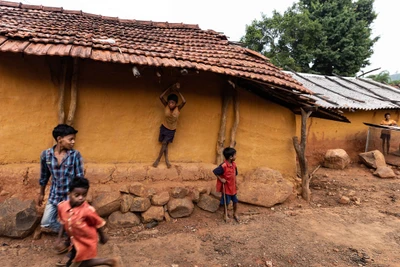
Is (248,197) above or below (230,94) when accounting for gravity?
below

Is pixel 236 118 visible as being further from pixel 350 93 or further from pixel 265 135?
pixel 350 93

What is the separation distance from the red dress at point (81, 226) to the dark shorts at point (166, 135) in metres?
2.20

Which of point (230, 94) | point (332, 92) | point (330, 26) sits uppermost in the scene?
point (330, 26)

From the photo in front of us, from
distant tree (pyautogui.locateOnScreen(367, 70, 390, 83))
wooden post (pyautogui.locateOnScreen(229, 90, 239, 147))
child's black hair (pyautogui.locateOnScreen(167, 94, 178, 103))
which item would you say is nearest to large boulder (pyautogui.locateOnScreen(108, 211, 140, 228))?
child's black hair (pyautogui.locateOnScreen(167, 94, 178, 103))

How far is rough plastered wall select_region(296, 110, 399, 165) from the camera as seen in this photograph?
910 cm

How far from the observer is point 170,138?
4648 mm

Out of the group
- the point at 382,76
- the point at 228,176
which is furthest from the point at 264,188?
the point at 382,76

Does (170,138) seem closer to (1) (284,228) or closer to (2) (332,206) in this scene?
(1) (284,228)

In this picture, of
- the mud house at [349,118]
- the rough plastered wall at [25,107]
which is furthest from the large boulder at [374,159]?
the rough plastered wall at [25,107]

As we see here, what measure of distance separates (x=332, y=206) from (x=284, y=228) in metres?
1.85

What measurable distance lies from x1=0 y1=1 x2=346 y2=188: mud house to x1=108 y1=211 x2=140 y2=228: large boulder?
0.63 m

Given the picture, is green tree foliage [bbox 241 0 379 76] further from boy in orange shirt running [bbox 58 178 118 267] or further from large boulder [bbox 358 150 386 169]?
boy in orange shirt running [bbox 58 178 118 267]

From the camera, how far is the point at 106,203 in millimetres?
4066

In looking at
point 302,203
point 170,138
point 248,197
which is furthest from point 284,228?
point 170,138
